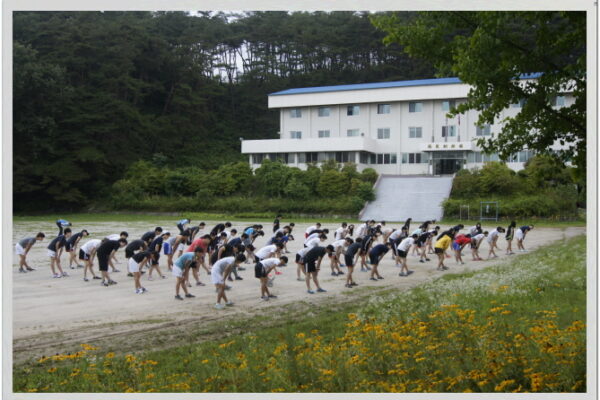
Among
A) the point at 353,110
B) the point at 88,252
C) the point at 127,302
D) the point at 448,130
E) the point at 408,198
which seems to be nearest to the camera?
the point at 127,302

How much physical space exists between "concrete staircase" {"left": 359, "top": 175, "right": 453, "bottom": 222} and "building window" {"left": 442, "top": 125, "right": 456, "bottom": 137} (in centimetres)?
488

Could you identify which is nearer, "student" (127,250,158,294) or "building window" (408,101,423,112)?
"student" (127,250,158,294)

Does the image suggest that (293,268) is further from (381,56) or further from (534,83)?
(381,56)

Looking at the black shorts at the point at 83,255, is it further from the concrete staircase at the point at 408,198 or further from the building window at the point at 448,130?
the building window at the point at 448,130

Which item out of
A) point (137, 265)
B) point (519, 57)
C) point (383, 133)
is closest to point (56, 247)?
point (137, 265)

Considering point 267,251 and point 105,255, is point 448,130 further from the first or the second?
point 105,255

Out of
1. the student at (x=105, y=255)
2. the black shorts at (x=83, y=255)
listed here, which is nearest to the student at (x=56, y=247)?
the black shorts at (x=83, y=255)

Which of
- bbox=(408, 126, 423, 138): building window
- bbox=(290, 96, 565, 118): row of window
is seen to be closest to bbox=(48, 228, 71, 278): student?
bbox=(290, 96, 565, 118): row of window

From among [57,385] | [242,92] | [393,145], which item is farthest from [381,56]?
[57,385]

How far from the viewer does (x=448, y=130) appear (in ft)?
144

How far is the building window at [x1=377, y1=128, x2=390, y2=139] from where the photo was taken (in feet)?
152

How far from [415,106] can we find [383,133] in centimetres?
393

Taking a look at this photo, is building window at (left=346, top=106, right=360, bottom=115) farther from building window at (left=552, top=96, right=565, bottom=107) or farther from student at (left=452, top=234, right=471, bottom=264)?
building window at (left=552, top=96, right=565, bottom=107)

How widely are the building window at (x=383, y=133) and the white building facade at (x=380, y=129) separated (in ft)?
0.31
